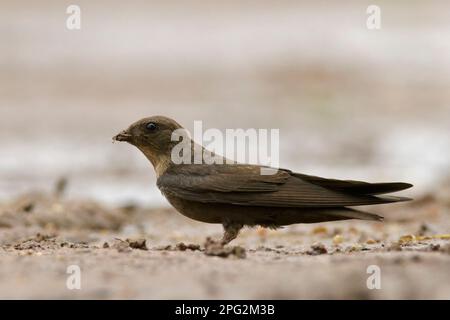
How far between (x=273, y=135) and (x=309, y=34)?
12086 mm

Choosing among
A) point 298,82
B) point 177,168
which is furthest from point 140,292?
point 298,82

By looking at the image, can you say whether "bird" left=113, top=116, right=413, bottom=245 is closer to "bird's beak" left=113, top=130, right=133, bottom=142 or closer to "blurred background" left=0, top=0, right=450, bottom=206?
"bird's beak" left=113, top=130, right=133, bottom=142

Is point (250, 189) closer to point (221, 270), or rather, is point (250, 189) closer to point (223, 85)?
point (221, 270)

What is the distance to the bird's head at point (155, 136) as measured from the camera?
8500 mm

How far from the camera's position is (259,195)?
7.84 metres

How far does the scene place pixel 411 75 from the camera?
25.5 metres

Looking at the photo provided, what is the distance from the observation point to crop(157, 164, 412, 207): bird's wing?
7.71 meters

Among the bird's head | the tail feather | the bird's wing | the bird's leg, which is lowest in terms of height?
the bird's leg

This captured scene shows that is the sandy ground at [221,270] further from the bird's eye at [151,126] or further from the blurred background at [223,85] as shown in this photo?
the blurred background at [223,85]

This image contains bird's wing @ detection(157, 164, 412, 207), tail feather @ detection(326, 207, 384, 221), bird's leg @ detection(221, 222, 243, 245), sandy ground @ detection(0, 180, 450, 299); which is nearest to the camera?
sandy ground @ detection(0, 180, 450, 299)

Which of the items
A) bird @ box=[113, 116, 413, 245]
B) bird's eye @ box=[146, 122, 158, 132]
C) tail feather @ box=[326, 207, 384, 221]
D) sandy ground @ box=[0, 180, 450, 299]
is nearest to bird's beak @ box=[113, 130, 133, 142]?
bird's eye @ box=[146, 122, 158, 132]

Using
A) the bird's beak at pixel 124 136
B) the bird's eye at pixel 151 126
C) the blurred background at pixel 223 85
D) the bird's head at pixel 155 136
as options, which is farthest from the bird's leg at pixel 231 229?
the blurred background at pixel 223 85

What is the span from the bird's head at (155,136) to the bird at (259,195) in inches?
10.6
